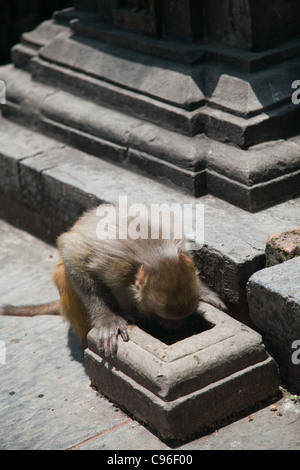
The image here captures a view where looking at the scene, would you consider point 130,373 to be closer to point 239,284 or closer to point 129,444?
point 129,444

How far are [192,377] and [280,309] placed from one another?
2.15 ft

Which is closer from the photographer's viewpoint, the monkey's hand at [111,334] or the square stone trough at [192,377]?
the square stone trough at [192,377]

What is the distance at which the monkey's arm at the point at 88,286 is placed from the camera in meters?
4.34

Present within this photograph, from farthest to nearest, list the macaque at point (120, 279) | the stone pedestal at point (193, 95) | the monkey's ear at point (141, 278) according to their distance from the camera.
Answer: the stone pedestal at point (193, 95) → the monkey's ear at point (141, 278) → the macaque at point (120, 279)

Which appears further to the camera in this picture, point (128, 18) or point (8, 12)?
point (8, 12)

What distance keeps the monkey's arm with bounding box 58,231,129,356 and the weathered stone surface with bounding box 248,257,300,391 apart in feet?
2.66

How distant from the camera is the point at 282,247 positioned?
429 cm

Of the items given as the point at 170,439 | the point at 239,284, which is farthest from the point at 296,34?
the point at 170,439

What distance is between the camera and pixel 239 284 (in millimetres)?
4414

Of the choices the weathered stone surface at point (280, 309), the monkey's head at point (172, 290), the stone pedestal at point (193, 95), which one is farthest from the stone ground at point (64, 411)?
the stone pedestal at point (193, 95)

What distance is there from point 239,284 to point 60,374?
1.33 metres

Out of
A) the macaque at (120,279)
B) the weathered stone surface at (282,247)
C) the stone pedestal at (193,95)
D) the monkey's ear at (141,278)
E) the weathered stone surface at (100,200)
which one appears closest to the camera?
the macaque at (120,279)

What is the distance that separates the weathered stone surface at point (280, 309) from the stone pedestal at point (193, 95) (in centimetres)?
98

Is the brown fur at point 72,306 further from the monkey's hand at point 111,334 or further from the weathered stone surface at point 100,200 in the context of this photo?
the weathered stone surface at point 100,200
